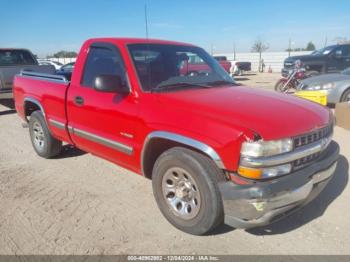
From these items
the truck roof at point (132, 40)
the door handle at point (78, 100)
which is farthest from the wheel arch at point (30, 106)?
the truck roof at point (132, 40)

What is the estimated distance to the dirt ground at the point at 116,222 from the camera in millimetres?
2994

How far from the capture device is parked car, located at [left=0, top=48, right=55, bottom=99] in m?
9.42

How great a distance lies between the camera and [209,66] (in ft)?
14.2

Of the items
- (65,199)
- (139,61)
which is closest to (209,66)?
(139,61)

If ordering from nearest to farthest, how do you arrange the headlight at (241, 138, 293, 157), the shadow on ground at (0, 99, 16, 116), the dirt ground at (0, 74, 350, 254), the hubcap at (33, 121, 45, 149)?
1. the headlight at (241, 138, 293, 157)
2. the dirt ground at (0, 74, 350, 254)
3. the hubcap at (33, 121, 45, 149)
4. the shadow on ground at (0, 99, 16, 116)

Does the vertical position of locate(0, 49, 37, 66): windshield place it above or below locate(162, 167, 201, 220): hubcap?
above

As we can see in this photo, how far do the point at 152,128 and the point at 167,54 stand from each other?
4.02 ft

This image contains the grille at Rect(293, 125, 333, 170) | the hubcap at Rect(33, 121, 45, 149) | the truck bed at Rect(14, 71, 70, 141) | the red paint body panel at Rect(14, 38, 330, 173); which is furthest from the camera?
the hubcap at Rect(33, 121, 45, 149)

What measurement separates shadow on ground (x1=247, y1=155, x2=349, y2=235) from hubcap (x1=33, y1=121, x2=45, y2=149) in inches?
149

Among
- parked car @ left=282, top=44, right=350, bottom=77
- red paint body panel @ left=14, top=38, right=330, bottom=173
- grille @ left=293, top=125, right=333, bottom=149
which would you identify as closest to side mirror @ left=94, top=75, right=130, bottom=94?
red paint body panel @ left=14, top=38, right=330, bottom=173

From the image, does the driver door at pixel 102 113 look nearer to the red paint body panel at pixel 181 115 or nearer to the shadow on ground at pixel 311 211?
the red paint body panel at pixel 181 115

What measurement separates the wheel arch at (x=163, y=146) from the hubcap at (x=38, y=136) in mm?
2645

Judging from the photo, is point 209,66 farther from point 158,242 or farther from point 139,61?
point 158,242

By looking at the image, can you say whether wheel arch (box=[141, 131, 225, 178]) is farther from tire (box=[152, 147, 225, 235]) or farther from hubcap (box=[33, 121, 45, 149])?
hubcap (box=[33, 121, 45, 149])
